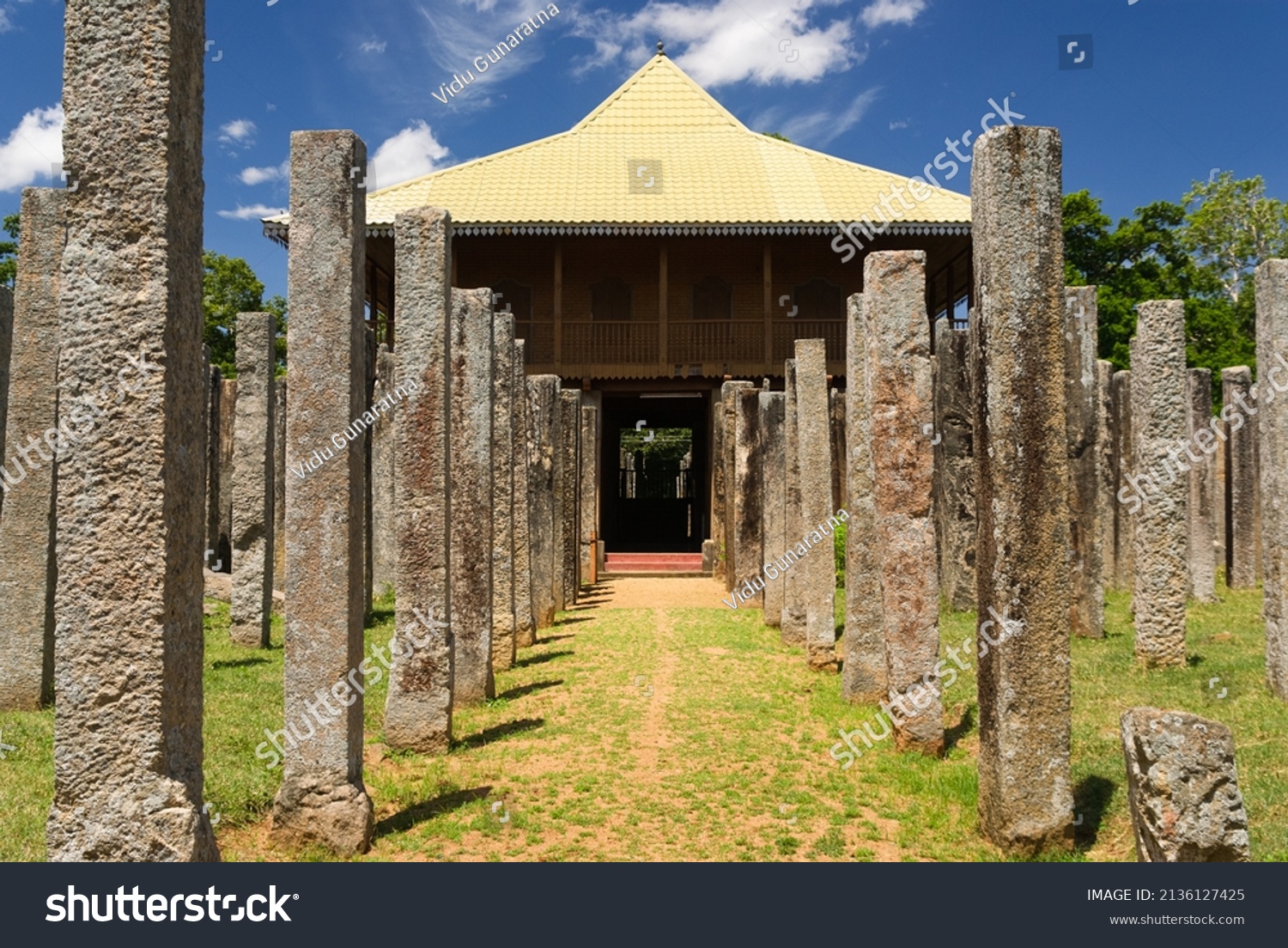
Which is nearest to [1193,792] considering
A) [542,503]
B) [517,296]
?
[542,503]

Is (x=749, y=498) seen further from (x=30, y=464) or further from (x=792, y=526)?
(x=30, y=464)

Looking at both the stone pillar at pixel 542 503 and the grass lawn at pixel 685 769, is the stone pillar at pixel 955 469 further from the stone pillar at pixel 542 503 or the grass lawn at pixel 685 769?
the stone pillar at pixel 542 503

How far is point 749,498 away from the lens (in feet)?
47.6

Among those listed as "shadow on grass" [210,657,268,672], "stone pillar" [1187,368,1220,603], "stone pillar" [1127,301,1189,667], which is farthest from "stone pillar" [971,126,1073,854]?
"stone pillar" [1187,368,1220,603]

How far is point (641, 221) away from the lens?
66.7ft

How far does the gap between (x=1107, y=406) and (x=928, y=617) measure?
8.27 meters

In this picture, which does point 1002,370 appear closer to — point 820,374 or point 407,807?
point 407,807

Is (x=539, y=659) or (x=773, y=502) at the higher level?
(x=773, y=502)

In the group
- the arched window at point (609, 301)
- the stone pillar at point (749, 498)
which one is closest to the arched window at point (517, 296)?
the arched window at point (609, 301)

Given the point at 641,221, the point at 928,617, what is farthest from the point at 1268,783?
the point at 641,221

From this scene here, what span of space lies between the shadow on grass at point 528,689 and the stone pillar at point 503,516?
2.09 ft

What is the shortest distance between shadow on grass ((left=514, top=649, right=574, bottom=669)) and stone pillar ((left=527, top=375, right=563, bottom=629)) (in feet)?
4.18

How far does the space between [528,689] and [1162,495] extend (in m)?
5.69

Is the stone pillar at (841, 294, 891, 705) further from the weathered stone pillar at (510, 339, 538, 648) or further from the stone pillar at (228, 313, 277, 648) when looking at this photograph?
the stone pillar at (228, 313, 277, 648)
